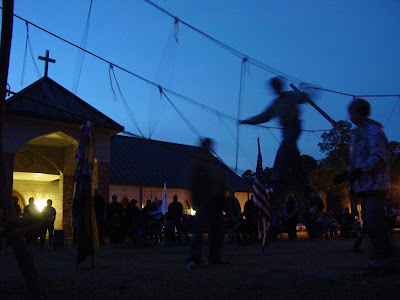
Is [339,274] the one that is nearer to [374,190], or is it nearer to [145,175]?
[374,190]

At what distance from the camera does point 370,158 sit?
4387 millimetres

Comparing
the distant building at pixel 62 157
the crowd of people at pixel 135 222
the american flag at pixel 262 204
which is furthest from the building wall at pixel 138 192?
the american flag at pixel 262 204

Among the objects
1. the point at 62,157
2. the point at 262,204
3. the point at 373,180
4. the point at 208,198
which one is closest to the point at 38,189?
the point at 62,157

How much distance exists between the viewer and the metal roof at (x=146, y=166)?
89.0 feet

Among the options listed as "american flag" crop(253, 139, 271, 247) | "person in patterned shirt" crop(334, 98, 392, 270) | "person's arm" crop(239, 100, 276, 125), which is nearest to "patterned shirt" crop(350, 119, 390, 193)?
"person in patterned shirt" crop(334, 98, 392, 270)

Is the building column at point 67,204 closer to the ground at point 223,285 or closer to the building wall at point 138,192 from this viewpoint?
the building wall at point 138,192

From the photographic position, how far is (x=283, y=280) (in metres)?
4.27

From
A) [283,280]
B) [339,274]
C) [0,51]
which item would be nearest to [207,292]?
[283,280]

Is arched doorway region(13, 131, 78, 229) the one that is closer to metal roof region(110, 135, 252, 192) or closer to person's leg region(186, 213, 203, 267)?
metal roof region(110, 135, 252, 192)

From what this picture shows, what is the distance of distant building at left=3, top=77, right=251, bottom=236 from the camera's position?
1638 centimetres

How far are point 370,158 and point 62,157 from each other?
19284 mm

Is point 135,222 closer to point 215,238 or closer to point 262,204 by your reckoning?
point 262,204

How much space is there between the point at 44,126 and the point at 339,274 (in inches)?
590

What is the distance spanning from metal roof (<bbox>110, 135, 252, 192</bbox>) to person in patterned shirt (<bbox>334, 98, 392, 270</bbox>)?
20450mm
